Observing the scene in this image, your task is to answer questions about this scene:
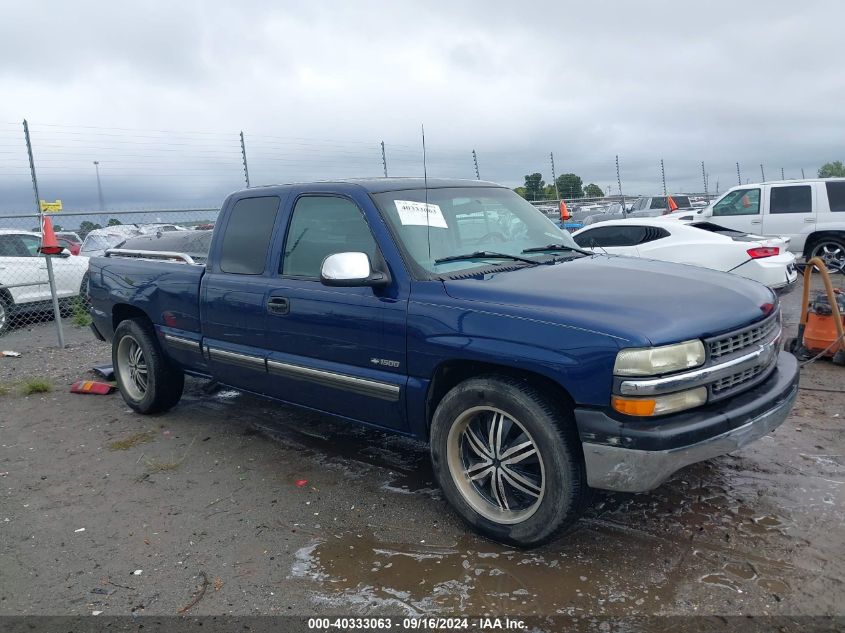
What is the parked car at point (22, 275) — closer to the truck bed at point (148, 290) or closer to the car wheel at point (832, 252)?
the truck bed at point (148, 290)

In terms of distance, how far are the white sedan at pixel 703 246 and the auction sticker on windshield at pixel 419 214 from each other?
5.19 meters

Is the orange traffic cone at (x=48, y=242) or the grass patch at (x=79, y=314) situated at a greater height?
the orange traffic cone at (x=48, y=242)

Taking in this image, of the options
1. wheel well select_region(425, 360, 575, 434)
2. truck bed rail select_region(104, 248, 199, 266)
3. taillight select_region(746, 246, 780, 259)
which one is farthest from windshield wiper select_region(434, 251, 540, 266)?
taillight select_region(746, 246, 780, 259)

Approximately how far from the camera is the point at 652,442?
285 cm

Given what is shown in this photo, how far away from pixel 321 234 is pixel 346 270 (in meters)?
0.82

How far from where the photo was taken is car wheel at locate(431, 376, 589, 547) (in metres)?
3.07

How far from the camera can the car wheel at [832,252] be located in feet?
40.9

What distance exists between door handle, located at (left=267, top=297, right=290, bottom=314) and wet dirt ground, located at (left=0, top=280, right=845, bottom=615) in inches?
43.1

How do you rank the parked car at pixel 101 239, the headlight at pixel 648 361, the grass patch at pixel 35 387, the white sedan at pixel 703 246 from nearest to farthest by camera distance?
1. the headlight at pixel 648 361
2. the grass patch at pixel 35 387
3. the white sedan at pixel 703 246
4. the parked car at pixel 101 239

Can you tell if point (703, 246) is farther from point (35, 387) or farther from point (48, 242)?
point (48, 242)

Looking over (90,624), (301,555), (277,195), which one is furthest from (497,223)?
(90,624)

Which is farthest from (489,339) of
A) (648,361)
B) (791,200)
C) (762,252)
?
(791,200)

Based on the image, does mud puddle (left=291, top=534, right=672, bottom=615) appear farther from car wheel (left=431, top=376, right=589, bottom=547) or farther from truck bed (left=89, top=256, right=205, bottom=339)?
truck bed (left=89, top=256, right=205, bottom=339)

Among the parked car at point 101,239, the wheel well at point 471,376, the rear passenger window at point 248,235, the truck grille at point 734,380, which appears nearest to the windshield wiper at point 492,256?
the wheel well at point 471,376
